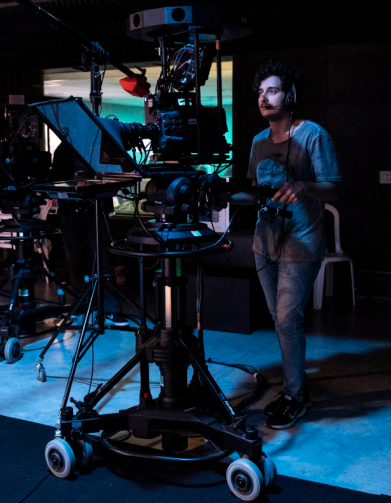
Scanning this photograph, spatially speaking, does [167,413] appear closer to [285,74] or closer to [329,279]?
[285,74]

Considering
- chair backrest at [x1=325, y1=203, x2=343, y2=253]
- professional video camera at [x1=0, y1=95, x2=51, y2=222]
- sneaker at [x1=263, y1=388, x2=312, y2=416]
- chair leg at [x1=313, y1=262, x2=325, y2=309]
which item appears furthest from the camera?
chair backrest at [x1=325, y1=203, x2=343, y2=253]

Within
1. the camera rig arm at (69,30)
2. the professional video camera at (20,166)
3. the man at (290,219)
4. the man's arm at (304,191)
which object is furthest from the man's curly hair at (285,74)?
the professional video camera at (20,166)

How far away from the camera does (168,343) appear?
8.67 ft

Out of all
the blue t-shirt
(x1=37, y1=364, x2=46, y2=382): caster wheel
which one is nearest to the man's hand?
the blue t-shirt

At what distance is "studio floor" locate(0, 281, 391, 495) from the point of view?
2711 millimetres

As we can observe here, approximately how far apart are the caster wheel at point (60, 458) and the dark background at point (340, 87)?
3871 millimetres

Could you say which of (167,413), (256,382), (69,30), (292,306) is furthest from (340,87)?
(167,413)

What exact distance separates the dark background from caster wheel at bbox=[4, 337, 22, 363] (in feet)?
9.28

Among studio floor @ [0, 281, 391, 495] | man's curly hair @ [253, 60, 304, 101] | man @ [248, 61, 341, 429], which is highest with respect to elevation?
man's curly hair @ [253, 60, 304, 101]

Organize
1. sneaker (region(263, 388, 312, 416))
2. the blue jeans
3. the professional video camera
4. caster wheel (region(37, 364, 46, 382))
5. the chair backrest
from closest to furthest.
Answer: the blue jeans → sneaker (region(263, 388, 312, 416)) → caster wheel (region(37, 364, 46, 382)) → the professional video camera → the chair backrest

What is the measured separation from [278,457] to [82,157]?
4.98 ft

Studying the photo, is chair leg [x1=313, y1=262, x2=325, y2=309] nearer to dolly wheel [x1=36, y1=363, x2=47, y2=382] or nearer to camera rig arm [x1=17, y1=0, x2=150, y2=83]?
dolly wheel [x1=36, y1=363, x2=47, y2=382]

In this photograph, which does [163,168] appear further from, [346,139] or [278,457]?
[346,139]

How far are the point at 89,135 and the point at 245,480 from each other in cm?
146
